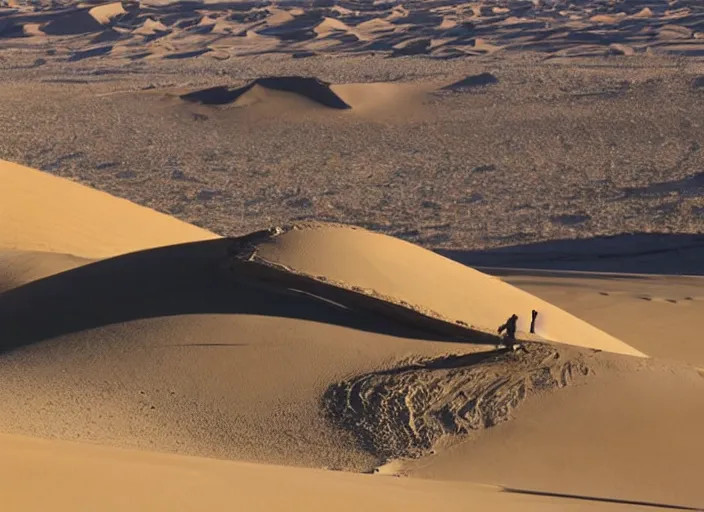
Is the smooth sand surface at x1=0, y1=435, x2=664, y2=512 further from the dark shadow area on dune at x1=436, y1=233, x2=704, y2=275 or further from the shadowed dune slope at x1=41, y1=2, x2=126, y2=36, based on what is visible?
the shadowed dune slope at x1=41, y1=2, x2=126, y2=36

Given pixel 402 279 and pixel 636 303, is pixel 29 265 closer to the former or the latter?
pixel 402 279

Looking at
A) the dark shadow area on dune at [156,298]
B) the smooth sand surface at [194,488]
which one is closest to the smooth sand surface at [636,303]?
the dark shadow area on dune at [156,298]

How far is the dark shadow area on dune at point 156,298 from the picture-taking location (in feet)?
25.7

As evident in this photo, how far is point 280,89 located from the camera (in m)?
30.7

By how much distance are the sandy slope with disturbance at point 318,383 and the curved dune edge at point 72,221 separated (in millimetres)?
4487

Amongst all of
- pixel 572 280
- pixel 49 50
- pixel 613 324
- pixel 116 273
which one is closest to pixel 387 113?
pixel 572 280

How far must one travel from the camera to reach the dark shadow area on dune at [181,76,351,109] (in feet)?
97.7

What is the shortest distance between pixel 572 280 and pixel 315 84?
1784 centimetres

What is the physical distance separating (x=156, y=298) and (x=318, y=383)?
1.82 metres

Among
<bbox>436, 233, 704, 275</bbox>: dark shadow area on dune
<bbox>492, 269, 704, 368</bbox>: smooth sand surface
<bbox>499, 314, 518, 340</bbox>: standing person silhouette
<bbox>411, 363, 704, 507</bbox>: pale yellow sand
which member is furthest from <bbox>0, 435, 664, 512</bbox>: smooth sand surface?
<bbox>436, 233, 704, 275</bbox>: dark shadow area on dune

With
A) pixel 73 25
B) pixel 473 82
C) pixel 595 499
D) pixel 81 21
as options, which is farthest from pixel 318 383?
pixel 81 21

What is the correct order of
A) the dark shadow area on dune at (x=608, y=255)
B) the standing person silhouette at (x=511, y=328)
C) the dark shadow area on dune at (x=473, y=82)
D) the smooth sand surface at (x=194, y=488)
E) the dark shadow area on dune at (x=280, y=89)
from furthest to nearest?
the dark shadow area on dune at (x=473, y=82) → the dark shadow area on dune at (x=280, y=89) → the dark shadow area on dune at (x=608, y=255) → the standing person silhouette at (x=511, y=328) → the smooth sand surface at (x=194, y=488)

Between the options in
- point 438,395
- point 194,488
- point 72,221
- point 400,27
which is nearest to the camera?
point 194,488

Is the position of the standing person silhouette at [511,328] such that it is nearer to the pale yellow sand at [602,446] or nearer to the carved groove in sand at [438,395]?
the carved groove in sand at [438,395]
